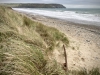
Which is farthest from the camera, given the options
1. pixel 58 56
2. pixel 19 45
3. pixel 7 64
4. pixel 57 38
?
pixel 57 38

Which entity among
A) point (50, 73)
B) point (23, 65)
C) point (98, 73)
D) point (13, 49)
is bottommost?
point (98, 73)

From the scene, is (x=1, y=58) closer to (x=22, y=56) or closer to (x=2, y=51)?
(x=2, y=51)

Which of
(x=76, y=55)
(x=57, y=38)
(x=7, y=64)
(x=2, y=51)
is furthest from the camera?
(x=57, y=38)

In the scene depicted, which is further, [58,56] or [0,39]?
[58,56]

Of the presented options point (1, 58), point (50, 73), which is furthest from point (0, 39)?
point (50, 73)

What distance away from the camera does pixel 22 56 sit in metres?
2.71

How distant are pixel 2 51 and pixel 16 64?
51cm

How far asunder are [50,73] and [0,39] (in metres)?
1.60

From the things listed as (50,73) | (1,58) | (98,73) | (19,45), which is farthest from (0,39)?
(98,73)

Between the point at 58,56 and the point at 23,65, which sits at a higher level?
the point at 23,65

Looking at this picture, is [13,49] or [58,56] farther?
[58,56]

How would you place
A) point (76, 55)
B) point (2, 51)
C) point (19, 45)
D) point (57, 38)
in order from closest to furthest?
1. point (2, 51)
2. point (19, 45)
3. point (76, 55)
4. point (57, 38)

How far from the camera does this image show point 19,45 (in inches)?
121

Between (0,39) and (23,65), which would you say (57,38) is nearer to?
(0,39)
